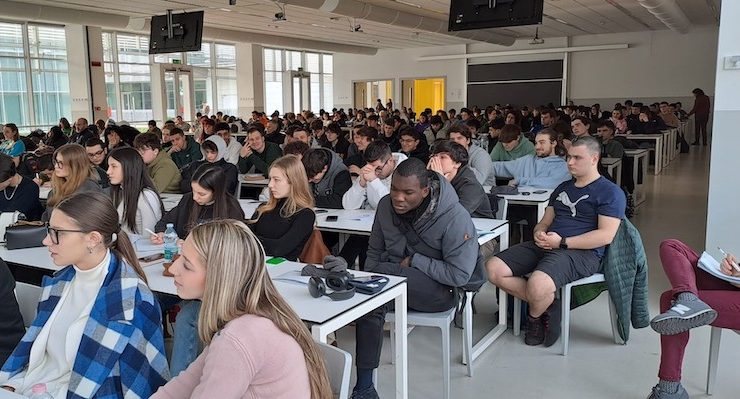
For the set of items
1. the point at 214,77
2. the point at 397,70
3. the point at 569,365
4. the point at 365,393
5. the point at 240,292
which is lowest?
the point at 569,365

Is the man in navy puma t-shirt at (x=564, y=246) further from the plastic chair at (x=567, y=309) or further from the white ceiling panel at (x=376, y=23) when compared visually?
the white ceiling panel at (x=376, y=23)

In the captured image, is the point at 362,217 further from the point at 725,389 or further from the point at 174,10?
the point at 174,10

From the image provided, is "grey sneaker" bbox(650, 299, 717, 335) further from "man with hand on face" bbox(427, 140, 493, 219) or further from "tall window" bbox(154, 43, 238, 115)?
"tall window" bbox(154, 43, 238, 115)

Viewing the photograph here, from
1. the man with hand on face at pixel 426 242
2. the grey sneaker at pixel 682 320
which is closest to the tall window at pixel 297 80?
the man with hand on face at pixel 426 242

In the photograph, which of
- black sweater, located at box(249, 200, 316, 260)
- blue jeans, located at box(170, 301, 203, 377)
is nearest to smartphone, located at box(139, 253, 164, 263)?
black sweater, located at box(249, 200, 316, 260)

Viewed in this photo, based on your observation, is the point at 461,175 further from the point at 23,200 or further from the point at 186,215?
the point at 23,200

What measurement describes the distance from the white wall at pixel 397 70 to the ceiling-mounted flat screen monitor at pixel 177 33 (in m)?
12.3

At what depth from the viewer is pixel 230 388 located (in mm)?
1549

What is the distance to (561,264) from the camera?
3.64 m

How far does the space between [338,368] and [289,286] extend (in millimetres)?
957

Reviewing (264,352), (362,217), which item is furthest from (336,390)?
(362,217)

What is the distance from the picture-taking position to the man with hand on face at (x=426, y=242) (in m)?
3.12

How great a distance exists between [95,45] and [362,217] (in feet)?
40.1

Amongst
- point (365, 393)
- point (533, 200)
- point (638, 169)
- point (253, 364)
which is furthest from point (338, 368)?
point (638, 169)
